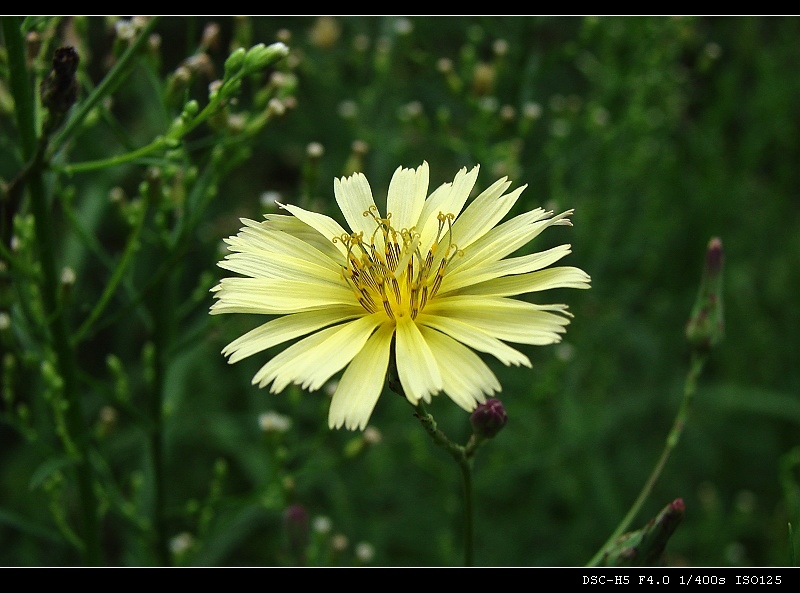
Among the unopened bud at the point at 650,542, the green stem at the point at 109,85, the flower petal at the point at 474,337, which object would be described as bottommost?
the unopened bud at the point at 650,542

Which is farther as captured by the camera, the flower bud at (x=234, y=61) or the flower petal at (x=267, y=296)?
the flower bud at (x=234, y=61)

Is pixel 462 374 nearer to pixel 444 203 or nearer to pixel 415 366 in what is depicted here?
pixel 415 366

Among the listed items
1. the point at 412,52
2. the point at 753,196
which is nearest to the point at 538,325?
the point at 412,52

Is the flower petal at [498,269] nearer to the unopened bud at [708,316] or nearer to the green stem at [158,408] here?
the unopened bud at [708,316]

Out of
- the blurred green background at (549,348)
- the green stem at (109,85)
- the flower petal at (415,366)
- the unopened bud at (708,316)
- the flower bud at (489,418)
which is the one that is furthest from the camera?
the blurred green background at (549,348)

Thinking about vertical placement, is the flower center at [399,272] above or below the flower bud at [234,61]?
below

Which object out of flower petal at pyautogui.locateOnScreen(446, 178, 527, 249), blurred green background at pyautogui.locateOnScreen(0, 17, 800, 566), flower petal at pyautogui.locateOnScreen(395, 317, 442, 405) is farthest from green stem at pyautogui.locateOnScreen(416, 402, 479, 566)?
blurred green background at pyautogui.locateOnScreen(0, 17, 800, 566)

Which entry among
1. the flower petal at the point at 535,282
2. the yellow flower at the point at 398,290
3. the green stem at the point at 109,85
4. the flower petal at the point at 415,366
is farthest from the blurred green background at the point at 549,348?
the flower petal at the point at 415,366

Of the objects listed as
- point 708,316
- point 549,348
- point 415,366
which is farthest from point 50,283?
point 549,348
